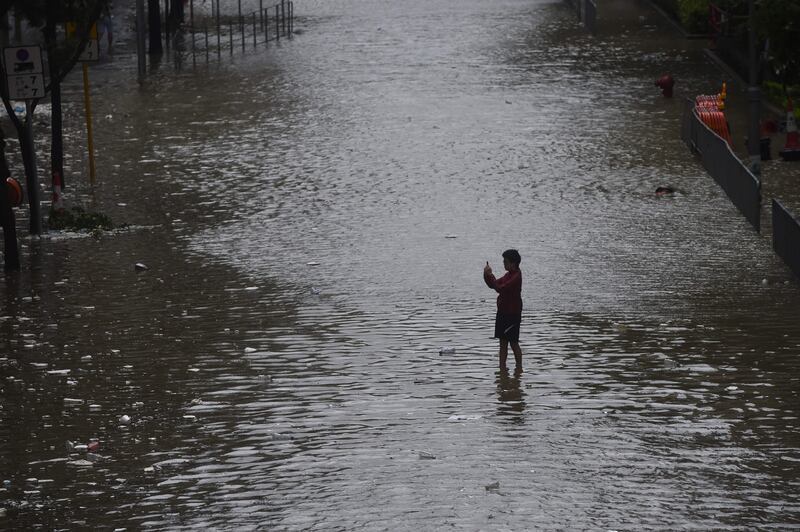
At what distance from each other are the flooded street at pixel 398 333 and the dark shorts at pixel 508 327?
415mm

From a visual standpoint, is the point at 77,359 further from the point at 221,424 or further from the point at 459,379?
the point at 459,379

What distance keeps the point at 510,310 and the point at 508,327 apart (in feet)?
0.63

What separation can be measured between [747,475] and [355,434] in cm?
335

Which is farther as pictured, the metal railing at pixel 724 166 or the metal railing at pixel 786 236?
the metal railing at pixel 724 166

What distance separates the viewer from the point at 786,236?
1825 cm

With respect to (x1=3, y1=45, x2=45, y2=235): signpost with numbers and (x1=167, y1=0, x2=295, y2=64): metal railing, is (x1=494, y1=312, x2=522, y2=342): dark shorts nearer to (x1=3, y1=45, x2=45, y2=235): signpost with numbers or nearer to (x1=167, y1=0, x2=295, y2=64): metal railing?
(x1=3, y1=45, x2=45, y2=235): signpost with numbers

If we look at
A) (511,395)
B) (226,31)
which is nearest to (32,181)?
(511,395)

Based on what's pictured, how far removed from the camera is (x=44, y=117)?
3158 cm

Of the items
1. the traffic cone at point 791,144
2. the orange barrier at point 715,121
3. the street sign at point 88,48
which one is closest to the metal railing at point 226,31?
the street sign at point 88,48

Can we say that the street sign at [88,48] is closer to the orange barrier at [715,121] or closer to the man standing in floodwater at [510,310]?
the orange barrier at [715,121]

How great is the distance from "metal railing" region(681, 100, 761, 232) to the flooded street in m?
0.32

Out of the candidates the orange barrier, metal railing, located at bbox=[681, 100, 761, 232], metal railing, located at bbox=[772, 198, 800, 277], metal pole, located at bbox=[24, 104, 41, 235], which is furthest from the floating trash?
the orange barrier

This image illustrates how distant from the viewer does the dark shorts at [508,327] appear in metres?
13.5

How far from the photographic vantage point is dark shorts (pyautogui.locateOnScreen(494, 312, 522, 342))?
13.5 m
